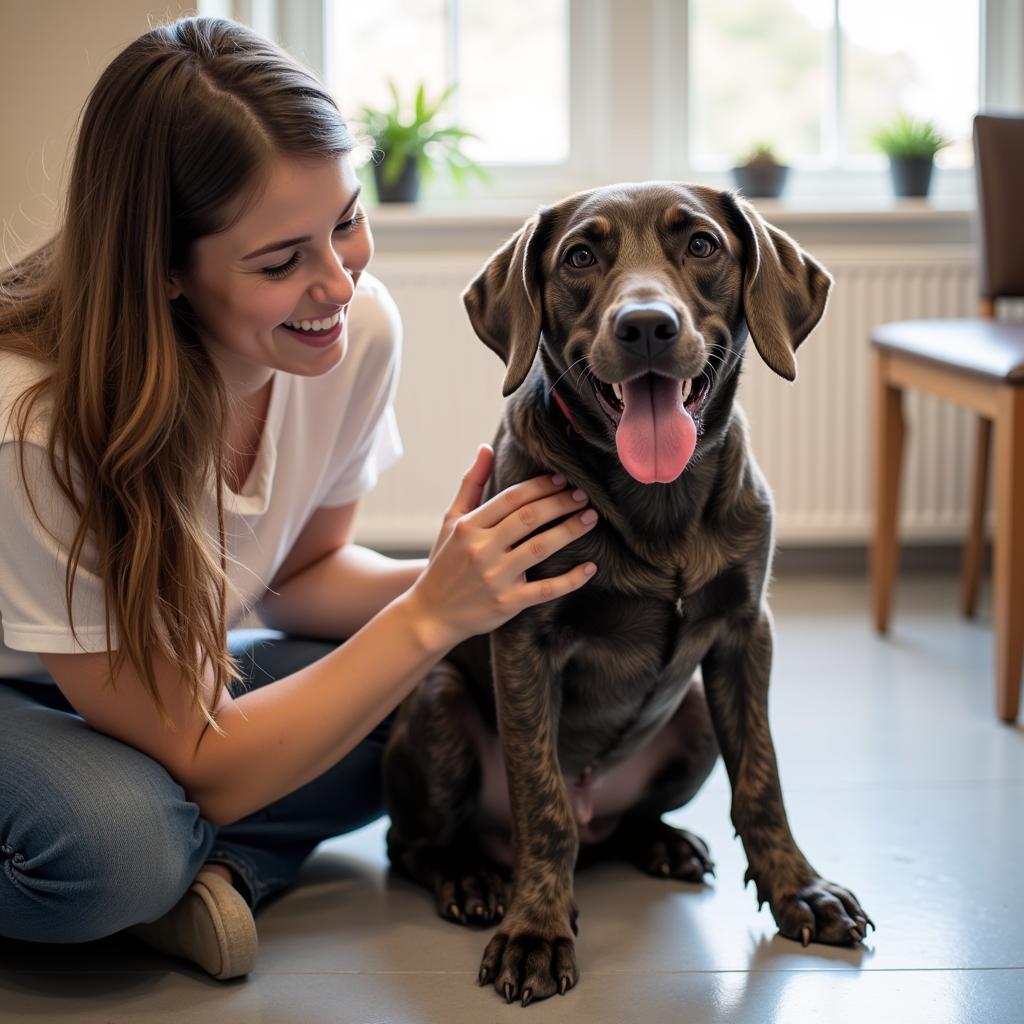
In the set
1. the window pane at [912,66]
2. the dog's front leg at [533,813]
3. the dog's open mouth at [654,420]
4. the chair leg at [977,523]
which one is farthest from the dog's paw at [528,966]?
the window pane at [912,66]

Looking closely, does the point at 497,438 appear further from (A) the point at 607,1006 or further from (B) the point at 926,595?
(B) the point at 926,595

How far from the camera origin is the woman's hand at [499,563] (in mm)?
1509

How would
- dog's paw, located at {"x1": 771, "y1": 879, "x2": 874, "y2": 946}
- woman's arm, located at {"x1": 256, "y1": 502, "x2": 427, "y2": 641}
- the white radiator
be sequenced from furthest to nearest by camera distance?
the white radiator
woman's arm, located at {"x1": 256, "y1": 502, "x2": 427, "y2": 641}
dog's paw, located at {"x1": 771, "y1": 879, "x2": 874, "y2": 946}

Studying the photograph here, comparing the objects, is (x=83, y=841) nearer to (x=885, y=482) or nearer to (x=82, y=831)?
(x=82, y=831)

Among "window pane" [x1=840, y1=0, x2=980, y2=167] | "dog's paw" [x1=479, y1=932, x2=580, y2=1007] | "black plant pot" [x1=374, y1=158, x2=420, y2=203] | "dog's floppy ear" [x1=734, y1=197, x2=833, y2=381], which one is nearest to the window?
"window pane" [x1=840, y1=0, x2=980, y2=167]

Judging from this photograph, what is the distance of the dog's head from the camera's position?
1439mm

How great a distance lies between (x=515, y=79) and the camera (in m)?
3.90

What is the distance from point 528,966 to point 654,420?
25.5 inches

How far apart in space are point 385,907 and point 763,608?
0.65 meters

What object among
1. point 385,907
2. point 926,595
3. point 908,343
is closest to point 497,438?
point 385,907

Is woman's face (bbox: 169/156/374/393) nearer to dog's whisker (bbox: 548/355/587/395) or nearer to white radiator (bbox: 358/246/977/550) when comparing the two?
dog's whisker (bbox: 548/355/587/395)

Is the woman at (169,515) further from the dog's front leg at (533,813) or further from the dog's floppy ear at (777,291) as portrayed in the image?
the dog's floppy ear at (777,291)

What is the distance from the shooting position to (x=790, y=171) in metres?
3.70

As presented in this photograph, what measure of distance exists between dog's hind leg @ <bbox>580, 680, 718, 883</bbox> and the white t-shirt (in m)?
0.62
